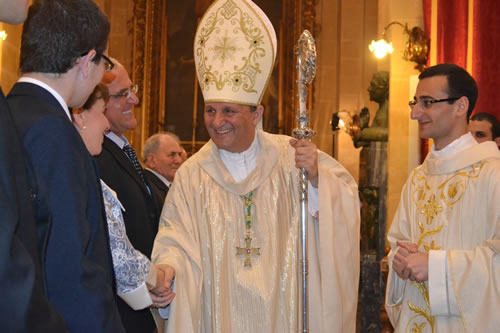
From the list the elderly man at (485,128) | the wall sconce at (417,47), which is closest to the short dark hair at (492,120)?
the elderly man at (485,128)

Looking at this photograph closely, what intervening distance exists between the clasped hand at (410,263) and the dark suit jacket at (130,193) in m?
1.34

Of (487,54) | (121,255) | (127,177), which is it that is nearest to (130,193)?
(127,177)

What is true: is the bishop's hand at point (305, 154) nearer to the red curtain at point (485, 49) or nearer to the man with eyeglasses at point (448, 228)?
the man with eyeglasses at point (448, 228)

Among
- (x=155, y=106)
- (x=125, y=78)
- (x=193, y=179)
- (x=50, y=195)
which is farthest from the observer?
(x=155, y=106)

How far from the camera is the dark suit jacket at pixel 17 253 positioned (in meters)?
1.47

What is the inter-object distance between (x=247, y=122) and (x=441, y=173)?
1.14m

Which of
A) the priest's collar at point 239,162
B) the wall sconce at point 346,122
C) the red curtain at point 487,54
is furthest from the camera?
the wall sconce at point 346,122

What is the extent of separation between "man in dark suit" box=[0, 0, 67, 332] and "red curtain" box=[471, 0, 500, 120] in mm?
4774

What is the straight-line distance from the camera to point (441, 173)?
3527 millimetres

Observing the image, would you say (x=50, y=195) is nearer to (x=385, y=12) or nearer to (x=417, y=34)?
(x=417, y=34)

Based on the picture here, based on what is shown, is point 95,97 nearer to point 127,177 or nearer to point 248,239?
point 127,177

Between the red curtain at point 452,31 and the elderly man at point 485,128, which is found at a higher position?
the red curtain at point 452,31

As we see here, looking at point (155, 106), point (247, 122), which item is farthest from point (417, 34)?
point (155, 106)

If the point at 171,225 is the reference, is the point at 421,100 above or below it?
above
